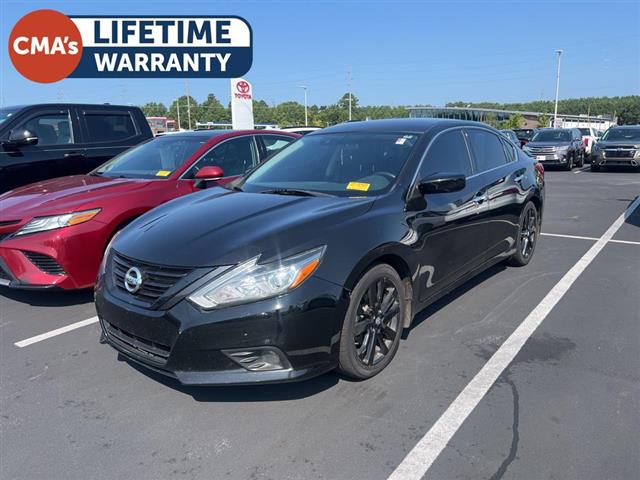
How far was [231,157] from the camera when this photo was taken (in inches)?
227

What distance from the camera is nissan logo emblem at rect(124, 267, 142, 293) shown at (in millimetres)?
2857

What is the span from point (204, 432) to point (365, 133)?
2682 mm

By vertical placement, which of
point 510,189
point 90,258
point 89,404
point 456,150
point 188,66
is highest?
point 188,66

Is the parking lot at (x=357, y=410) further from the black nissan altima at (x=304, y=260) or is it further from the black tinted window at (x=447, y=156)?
the black tinted window at (x=447, y=156)

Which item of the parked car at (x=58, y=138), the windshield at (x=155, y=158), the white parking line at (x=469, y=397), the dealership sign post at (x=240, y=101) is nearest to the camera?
the white parking line at (x=469, y=397)

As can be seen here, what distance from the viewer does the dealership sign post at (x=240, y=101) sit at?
1973cm

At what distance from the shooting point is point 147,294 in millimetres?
2811

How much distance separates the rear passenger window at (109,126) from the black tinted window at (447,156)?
202 inches

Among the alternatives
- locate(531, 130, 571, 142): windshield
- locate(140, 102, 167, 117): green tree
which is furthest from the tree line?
locate(531, 130, 571, 142): windshield

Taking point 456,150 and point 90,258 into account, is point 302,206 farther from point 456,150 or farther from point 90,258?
point 90,258

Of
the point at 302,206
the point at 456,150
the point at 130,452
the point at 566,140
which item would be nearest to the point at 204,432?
the point at 130,452

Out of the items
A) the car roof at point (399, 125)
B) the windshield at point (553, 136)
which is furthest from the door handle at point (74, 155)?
the windshield at point (553, 136)

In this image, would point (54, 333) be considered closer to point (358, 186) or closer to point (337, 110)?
point (358, 186)

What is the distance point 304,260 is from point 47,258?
2.69m
